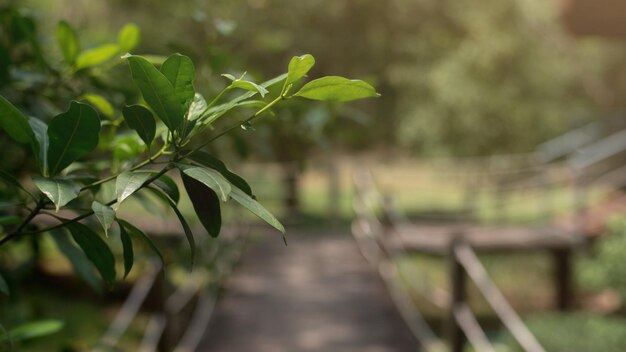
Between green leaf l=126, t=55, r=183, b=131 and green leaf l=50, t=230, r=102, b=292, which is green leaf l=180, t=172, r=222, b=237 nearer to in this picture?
green leaf l=126, t=55, r=183, b=131

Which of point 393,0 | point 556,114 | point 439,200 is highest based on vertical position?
point 393,0

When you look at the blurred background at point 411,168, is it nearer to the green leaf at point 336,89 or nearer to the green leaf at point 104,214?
the green leaf at point 336,89

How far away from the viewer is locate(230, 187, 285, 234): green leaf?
3.40 ft

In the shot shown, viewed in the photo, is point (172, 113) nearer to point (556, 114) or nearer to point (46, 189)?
point (46, 189)

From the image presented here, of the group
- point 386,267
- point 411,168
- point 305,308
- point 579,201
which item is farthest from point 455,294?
point 411,168

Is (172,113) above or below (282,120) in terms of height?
above

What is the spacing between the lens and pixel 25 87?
7.31ft

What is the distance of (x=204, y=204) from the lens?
1.12 metres

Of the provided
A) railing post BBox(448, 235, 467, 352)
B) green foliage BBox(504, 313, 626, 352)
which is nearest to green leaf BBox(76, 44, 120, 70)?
railing post BBox(448, 235, 467, 352)

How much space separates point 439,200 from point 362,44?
17.9ft

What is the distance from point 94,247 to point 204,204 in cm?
22

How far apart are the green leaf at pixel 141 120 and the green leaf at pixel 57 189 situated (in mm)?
118

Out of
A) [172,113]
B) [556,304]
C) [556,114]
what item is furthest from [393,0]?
[172,113]

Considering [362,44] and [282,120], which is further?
[362,44]
